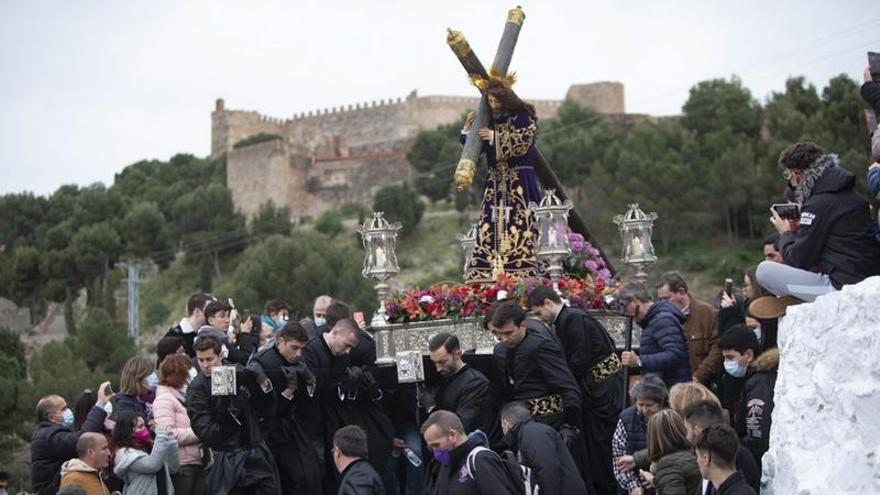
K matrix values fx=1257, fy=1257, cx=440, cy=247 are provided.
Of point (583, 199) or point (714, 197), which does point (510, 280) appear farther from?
point (583, 199)

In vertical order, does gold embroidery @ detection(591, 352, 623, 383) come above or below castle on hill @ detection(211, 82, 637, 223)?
below

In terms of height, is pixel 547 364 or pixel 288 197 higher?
pixel 288 197

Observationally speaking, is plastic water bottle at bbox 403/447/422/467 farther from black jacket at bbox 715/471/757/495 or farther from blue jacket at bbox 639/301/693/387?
black jacket at bbox 715/471/757/495

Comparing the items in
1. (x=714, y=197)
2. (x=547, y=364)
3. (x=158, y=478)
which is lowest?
(x=158, y=478)

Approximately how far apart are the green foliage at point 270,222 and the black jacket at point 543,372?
183 feet

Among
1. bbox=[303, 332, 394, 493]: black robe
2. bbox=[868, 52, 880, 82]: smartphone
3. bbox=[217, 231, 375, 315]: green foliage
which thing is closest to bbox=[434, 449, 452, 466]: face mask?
bbox=[303, 332, 394, 493]: black robe

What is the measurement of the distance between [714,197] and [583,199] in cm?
640

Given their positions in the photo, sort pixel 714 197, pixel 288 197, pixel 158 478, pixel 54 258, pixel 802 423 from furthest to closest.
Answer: pixel 288 197
pixel 54 258
pixel 714 197
pixel 158 478
pixel 802 423

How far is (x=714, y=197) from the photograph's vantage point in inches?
1837

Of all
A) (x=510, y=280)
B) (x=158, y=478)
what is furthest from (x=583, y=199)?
(x=158, y=478)

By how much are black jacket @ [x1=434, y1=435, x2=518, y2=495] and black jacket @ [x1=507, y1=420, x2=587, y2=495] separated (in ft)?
0.83

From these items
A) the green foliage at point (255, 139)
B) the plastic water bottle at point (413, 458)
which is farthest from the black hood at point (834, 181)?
the green foliage at point (255, 139)

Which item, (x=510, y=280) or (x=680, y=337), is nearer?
(x=680, y=337)

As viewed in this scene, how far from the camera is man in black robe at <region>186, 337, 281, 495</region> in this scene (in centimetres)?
906
